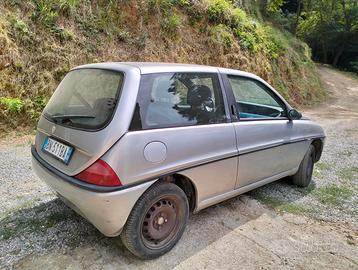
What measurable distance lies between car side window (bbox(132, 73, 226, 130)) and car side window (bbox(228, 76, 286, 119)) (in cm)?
46

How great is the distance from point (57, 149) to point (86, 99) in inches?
20.4

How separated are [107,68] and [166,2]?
780cm

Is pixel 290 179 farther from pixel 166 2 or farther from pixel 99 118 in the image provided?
pixel 166 2

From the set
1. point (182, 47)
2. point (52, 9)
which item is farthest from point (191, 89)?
point (182, 47)

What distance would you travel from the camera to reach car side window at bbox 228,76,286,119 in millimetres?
3604

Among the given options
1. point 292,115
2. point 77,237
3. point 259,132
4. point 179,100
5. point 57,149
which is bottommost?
point 77,237

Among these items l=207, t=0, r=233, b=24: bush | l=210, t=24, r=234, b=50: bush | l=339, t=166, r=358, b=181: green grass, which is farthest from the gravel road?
l=207, t=0, r=233, b=24: bush

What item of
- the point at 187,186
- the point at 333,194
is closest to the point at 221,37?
the point at 333,194

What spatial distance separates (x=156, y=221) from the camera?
2.71 meters

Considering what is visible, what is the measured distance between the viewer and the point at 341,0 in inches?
1068

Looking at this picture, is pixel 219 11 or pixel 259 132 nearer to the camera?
pixel 259 132

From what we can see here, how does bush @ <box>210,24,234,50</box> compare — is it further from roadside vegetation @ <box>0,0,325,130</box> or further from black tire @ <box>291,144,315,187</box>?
black tire @ <box>291,144,315,187</box>

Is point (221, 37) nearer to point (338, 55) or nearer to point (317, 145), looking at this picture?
point (317, 145)

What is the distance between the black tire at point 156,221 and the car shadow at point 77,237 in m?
0.11
